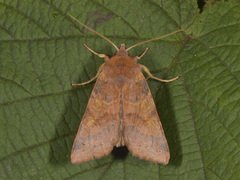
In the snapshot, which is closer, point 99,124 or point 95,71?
point 99,124

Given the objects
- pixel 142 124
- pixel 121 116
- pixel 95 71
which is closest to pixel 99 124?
pixel 121 116

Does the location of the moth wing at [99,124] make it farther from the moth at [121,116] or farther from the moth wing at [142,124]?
the moth wing at [142,124]

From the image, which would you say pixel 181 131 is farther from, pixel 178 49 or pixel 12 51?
pixel 12 51

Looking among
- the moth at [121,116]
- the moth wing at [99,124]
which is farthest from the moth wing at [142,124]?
the moth wing at [99,124]

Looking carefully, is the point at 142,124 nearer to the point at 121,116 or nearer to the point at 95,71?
the point at 121,116

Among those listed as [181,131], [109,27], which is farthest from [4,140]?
[181,131]

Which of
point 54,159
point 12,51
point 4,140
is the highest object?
point 12,51
